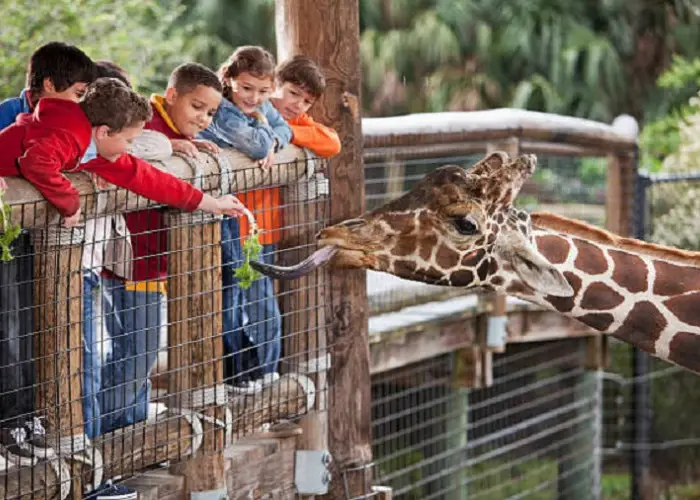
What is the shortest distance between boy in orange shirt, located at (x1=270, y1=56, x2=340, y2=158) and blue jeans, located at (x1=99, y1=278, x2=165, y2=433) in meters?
0.94

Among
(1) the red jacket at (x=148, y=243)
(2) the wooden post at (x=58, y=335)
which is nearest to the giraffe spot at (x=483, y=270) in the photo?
(1) the red jacket at (x=148, y=243)

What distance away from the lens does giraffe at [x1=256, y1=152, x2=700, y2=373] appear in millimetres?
5527

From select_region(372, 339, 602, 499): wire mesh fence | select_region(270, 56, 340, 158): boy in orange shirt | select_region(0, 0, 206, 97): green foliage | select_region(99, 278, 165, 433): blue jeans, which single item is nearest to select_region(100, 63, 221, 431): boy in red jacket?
select_region(99, 278, 165, 433): blue jeans

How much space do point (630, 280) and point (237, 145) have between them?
1545 mm

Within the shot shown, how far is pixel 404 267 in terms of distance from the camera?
5.63m

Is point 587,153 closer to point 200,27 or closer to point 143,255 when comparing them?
point 143,255

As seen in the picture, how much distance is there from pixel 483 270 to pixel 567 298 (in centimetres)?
38

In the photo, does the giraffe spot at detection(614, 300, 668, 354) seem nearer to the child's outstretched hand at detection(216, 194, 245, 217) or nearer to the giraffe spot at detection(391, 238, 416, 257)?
the giraffe spot at detection(391, 238, 416, 257)

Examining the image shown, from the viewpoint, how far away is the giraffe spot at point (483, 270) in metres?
5.64

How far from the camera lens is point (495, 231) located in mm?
5602

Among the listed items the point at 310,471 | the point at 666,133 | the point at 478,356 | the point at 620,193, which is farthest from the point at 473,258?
the point at 666,133

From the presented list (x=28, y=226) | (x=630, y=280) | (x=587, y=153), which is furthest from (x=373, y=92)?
(x=28, y=226)

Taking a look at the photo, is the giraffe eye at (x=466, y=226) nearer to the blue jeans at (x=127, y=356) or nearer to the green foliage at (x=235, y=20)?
the blue jeans at (x=127, y=356)

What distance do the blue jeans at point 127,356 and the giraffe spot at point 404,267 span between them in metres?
0.90
